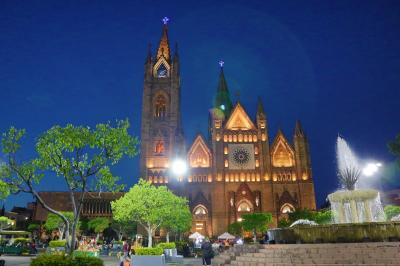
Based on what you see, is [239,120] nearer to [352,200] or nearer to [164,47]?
[164,47]

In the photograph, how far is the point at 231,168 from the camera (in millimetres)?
67125

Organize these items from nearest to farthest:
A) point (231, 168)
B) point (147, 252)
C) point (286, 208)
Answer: point (147, 252) < point (286, 208) < point (231, 168)

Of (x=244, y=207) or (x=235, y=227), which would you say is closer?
(x=235, y=227)

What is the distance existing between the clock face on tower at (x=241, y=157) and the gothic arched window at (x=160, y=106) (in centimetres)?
1764

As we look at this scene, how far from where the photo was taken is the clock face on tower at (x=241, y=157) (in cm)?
6756

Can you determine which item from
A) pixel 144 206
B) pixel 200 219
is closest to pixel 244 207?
pixel 200 219

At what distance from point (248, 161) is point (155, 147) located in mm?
19288

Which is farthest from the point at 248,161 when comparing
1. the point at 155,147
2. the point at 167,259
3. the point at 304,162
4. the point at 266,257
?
the point at 266,257

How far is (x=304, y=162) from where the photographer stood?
6700cm

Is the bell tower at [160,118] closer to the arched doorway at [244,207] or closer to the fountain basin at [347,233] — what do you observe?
the arched doorway at [244,207]

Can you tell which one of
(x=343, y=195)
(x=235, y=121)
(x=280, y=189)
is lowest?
(x=343, y=195)

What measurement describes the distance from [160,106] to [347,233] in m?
64.6

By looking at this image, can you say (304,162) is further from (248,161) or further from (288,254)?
(288,254)

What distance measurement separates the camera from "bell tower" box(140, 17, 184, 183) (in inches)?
2700
